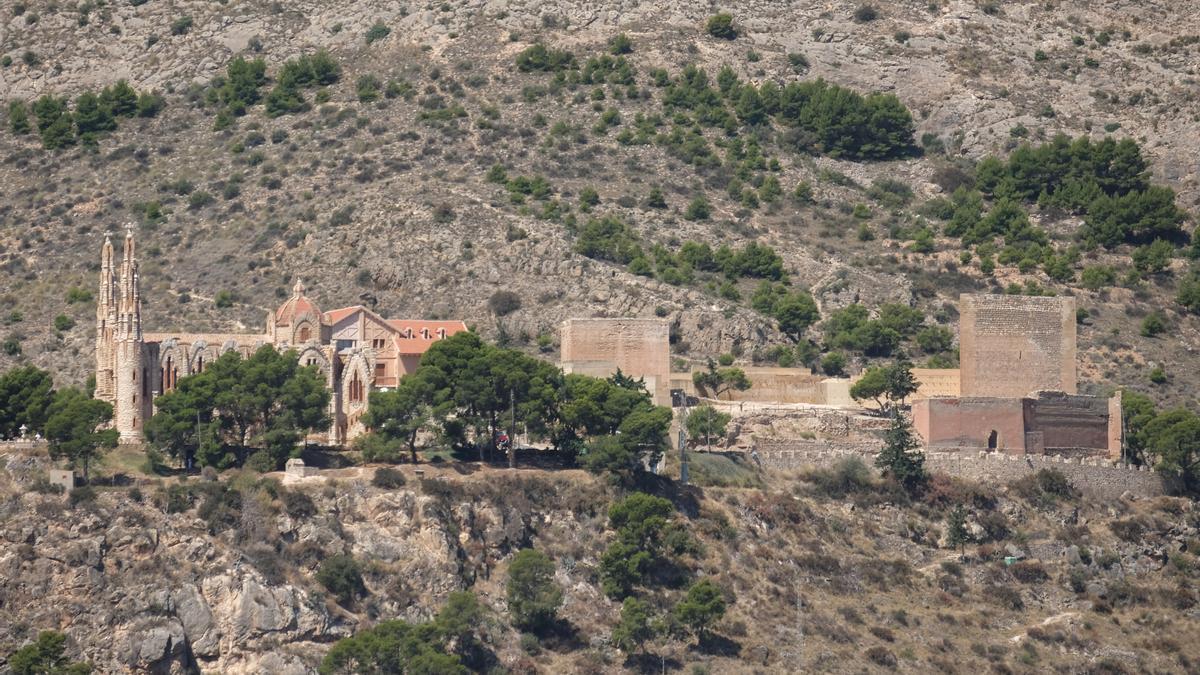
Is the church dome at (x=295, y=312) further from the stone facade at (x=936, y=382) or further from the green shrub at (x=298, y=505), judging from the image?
the stone facade at (x=936, y=382)

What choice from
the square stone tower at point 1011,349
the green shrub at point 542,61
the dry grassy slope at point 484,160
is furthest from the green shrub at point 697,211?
the square stone tower at point 1011,349

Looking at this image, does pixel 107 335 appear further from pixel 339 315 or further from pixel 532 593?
pixel 532 593

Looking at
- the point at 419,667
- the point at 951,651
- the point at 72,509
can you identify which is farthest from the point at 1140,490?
the point at 72,509

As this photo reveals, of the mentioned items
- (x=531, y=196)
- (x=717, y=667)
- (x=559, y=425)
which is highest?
(x=531, y=196)

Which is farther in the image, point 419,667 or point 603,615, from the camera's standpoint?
point 603,615

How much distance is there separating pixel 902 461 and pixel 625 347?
11644 millimetres

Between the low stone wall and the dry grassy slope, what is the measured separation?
14.7 metres

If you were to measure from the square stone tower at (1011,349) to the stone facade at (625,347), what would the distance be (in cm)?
1166

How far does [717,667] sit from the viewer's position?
8444 centimetres

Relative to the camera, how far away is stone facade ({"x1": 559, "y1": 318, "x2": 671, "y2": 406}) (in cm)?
10188

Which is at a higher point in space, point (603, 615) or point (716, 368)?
point (716, 368)

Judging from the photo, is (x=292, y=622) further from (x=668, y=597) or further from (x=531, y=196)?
(x=531, y=196)

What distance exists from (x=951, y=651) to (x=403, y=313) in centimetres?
3638

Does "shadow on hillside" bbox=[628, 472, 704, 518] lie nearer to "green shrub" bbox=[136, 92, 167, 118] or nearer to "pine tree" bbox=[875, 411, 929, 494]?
"pine tree" bbox=[875, 411, 929, 494]
